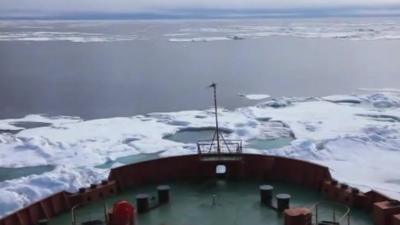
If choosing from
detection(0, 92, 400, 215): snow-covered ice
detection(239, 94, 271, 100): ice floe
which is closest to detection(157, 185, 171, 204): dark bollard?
detection(0, 92, 400, 215): snow-covered ice

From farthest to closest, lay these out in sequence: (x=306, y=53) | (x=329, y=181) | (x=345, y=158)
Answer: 1. (x=306, y=53)
2. (x=345, y=158)
3. (x=329, y=181)

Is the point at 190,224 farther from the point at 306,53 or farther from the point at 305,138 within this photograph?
the point at 306,53

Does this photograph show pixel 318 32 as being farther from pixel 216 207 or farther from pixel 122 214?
pixel 122 214

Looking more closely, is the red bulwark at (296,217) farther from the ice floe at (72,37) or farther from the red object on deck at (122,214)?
A: the ice floe at (72,37)

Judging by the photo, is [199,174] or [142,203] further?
[199,174]

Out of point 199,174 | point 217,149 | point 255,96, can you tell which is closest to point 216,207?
point 199,174

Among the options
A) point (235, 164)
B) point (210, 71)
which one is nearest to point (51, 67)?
point (210, 71)
